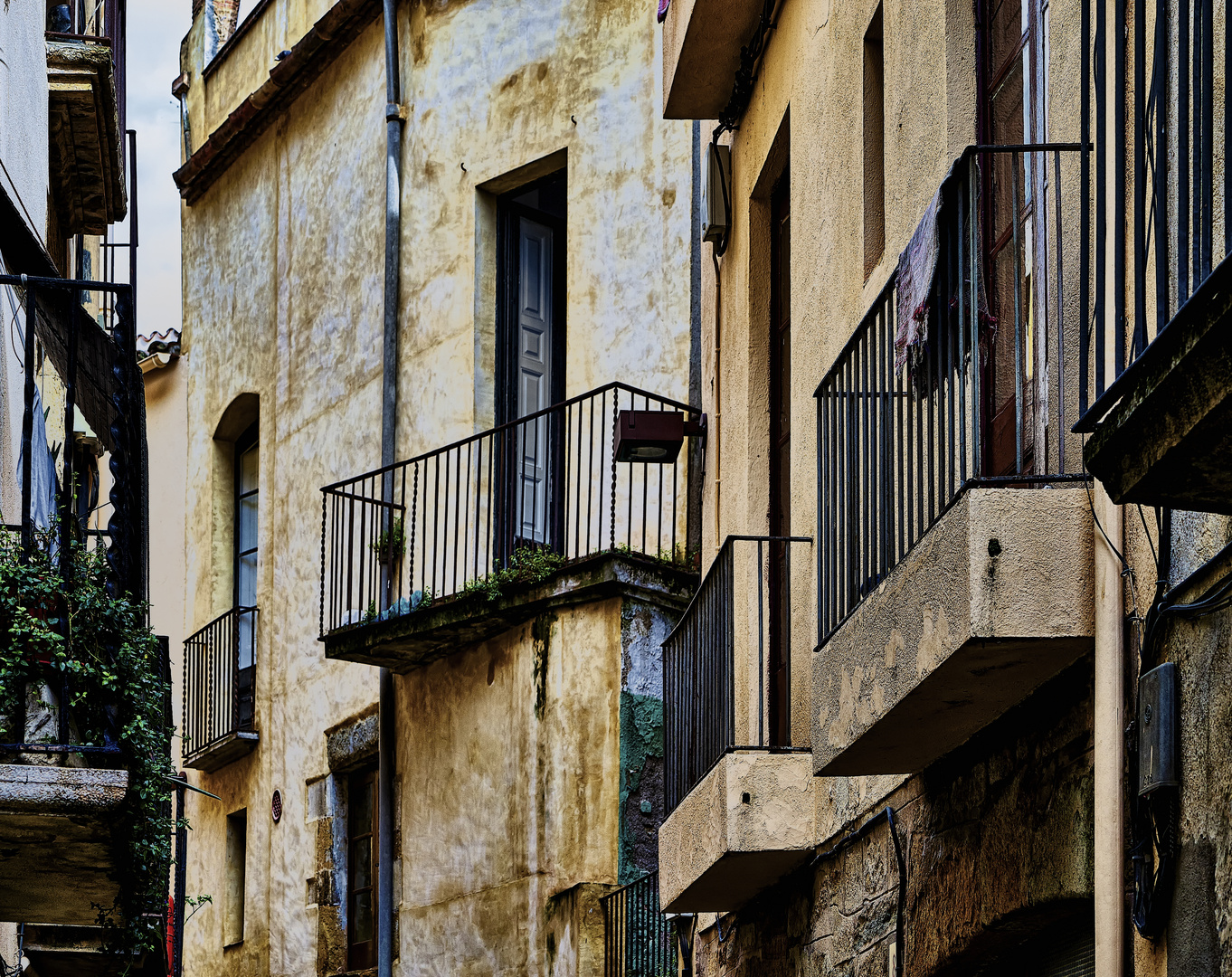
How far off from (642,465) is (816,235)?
17.9 ft

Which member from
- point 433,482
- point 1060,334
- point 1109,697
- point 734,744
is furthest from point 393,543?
point 1109,697

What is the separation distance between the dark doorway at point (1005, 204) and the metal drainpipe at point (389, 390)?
9370 mm

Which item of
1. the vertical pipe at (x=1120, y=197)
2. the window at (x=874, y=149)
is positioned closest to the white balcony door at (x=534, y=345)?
the window at (x=874, y=149)

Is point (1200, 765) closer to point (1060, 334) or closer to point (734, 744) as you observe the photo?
point (1060, 334)

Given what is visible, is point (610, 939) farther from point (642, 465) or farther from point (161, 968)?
point (161, 968)

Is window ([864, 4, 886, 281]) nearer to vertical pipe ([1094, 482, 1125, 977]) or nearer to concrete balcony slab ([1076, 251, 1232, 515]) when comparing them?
vertical pipe ([1094, 482, 1125, 977])

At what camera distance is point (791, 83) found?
883 centimetres

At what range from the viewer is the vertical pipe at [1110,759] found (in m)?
4.52

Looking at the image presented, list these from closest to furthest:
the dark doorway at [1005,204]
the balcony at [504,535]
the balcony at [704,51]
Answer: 1. the dark doorway at [1005,204]
2. the balcony at [704,51]
3. the balcony at [504,535]

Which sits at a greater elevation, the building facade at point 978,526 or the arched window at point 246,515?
the arched window at point 246,515

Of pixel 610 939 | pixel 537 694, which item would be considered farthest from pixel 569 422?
pixel 610 939

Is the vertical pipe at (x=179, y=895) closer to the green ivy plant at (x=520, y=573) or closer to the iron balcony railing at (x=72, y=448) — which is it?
the green ivy plant at (x=520, y=573)

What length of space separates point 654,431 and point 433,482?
357 centimetres

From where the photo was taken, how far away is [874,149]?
7395 mm
